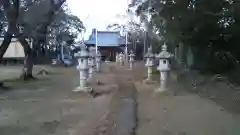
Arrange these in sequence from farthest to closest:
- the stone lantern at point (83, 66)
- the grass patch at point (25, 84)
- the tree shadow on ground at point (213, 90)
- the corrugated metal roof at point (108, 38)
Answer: the corrugated metal roof at point (108, 38), the grass patch at point (25, 84), the stone lantern at point (83, 66), the tree shadow on ground at point (213, 90)

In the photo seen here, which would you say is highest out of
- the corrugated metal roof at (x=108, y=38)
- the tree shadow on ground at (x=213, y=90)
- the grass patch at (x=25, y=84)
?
the corrugated metal roof at (x=108, y=38)

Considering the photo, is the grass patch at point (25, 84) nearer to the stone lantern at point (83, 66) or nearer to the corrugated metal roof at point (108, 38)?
the stone lantern at point (83, 66)

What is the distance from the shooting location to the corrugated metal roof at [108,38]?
62.1 m

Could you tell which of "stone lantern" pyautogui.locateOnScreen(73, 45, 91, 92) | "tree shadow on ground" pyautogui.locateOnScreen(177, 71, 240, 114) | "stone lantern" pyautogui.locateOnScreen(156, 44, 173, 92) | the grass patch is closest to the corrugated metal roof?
the grass patch

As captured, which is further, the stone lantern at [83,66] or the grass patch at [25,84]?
the grass patch at [25,84]

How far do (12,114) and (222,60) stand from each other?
11.2m

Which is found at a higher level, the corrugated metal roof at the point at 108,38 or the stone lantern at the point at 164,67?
the corrugated metal roof at the point at 108,38

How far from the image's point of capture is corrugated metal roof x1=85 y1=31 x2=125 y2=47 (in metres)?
62.1

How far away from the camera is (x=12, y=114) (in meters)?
10.1

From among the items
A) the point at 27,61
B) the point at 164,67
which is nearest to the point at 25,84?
the point at 27,61

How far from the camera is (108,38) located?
64.6m

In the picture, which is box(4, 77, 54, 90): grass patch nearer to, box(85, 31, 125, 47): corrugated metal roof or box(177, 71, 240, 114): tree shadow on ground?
box(177, 71, 240, 114): tree shadow on ground

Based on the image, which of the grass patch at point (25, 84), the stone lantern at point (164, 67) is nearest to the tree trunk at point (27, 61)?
the grass patch at point (25, 84)

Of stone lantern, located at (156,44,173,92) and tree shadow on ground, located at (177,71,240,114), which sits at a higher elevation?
stone lantern, located at (156,44,173,92)
